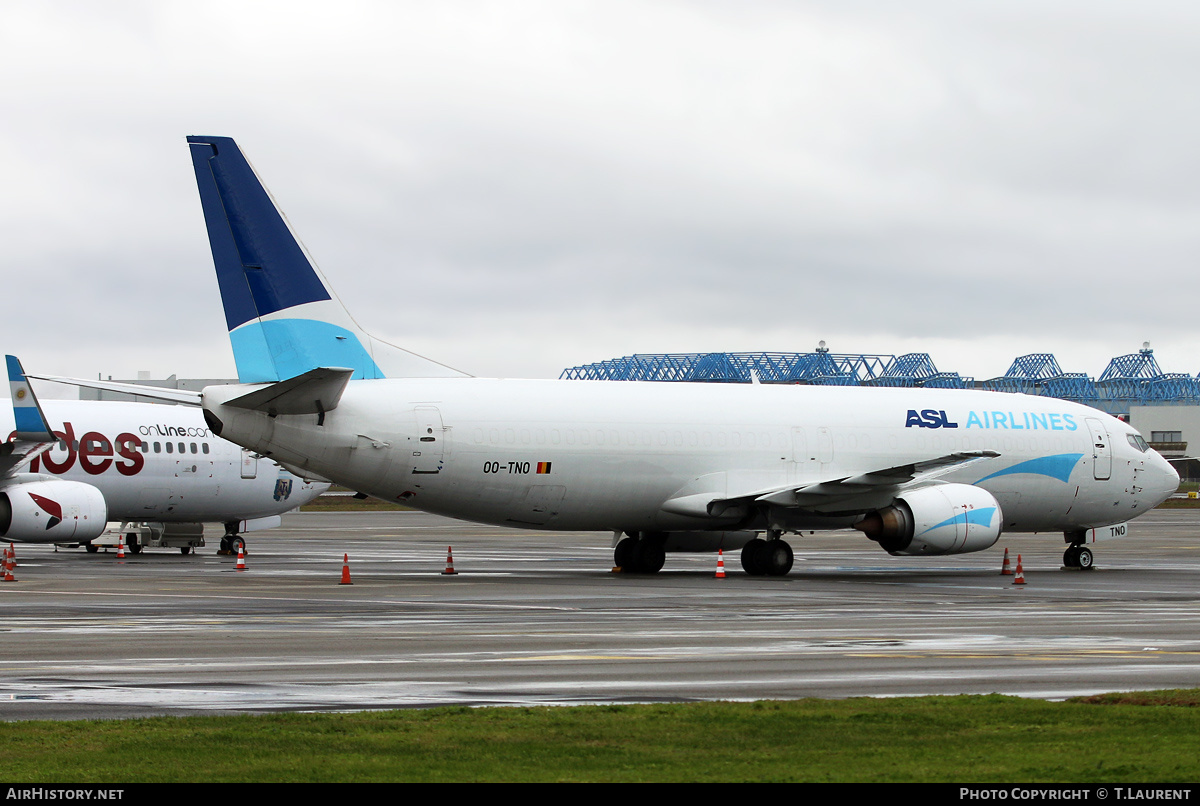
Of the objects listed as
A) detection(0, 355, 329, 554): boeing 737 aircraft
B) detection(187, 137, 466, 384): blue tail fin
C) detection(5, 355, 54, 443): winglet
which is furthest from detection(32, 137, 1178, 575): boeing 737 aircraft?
detection(0, 355, 329, 554): boeing 737 aircraft

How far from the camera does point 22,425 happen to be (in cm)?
3516

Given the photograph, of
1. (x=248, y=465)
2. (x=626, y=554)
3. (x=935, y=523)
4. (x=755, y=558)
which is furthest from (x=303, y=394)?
(x=248, y=465)

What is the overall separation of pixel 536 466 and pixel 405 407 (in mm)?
2999

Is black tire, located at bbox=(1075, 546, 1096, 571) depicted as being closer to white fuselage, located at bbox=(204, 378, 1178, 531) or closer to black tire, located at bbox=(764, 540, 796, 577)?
white fuselage, located at bbox=(204, 378, 1178, 531)

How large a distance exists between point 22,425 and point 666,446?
14.9m

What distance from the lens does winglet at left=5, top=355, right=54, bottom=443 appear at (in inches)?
1371

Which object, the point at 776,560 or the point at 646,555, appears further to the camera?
the point at 646,555

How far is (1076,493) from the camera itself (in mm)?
36719

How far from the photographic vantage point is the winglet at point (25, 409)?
34.8 metres

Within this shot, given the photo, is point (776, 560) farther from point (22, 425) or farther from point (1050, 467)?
point (22, 425)

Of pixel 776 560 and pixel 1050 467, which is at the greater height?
pixel 1050 467

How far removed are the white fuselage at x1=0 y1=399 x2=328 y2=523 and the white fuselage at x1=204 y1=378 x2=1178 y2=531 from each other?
12.5 metres

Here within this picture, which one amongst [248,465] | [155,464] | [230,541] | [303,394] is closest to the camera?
[303,394]
